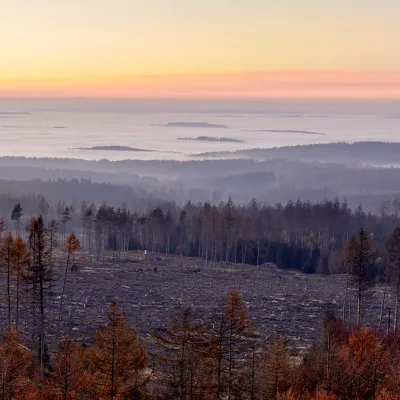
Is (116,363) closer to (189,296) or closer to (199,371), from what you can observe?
(199,371)

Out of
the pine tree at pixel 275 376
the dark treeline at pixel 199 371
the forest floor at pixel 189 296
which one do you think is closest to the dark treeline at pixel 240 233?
the forest floor at pixel 189 296

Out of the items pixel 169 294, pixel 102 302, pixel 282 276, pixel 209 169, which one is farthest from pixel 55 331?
pixel 209 169

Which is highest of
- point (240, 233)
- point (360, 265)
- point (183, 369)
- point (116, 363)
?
point (360, 265)

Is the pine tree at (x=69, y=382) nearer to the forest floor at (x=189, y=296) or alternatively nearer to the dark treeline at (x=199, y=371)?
the dark treeline at (x=199, y=371)

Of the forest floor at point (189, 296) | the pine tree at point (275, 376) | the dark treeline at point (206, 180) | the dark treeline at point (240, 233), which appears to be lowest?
the forest floor at point (189, 296)

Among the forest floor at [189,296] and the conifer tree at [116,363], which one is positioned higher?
the conifer tree at [116,363]

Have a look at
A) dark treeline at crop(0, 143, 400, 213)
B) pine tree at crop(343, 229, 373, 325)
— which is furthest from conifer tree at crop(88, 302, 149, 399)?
dark treeline at crop(0, 143, 400, 213)

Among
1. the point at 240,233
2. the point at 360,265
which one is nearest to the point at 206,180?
the point at 240,233

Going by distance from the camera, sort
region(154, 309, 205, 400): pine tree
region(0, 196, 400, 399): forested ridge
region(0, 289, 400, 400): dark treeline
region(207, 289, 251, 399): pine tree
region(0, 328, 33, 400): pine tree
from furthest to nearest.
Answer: region(207, 289, 251, 399): pine tree
region(154, 309, 205, 400): pine tree
region(0, 196, 400, 399): forested ridge
region(0, 289, 400, 400): dark treeline
region(0, 328, 33, 400): pine tree

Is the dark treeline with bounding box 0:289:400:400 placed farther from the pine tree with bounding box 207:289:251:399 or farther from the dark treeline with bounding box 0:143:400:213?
A: the dark treeline with bounding box 0:143:400:213
